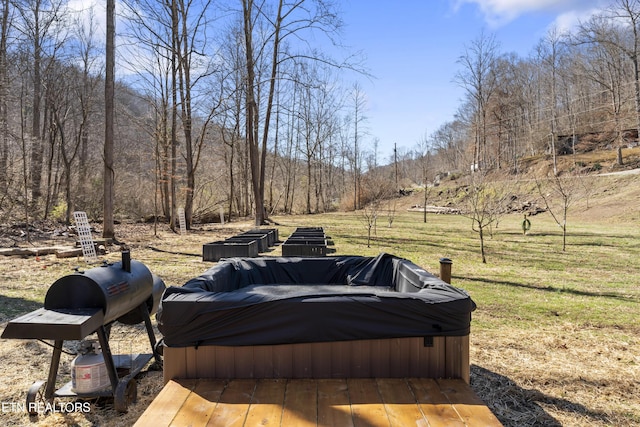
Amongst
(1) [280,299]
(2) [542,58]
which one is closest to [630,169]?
(2) [542,58]

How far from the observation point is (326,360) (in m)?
2.58

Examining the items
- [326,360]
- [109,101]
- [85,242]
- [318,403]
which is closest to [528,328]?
[326,360]

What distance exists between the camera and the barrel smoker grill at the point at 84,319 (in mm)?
2545

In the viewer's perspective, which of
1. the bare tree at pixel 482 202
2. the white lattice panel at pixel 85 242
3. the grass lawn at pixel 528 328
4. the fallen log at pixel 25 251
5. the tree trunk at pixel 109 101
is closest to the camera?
the grass lawn at pixel 528 328

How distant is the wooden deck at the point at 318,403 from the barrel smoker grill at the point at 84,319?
0.71 m

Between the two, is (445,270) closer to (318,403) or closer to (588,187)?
(318,403)

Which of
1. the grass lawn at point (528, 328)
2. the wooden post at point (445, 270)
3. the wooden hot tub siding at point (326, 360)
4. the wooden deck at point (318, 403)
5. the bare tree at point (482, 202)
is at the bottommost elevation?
the grass lawn at point (528, 328)

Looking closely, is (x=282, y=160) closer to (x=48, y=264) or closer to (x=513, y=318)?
(x=48, y=264)

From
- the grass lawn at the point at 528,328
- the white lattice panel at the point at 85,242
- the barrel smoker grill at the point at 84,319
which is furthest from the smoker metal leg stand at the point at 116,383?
the white lattice panel at the point at 85,242

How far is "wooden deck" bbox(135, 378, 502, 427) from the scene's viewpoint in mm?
2043

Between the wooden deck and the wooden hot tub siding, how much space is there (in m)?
0.06

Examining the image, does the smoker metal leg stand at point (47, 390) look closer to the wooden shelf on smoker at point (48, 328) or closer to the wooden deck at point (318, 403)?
the wooden shelf on smoker at point (48, 328)

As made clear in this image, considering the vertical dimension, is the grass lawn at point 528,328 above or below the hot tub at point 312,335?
below

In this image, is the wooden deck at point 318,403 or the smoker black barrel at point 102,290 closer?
the wooden deck at point 318,403
